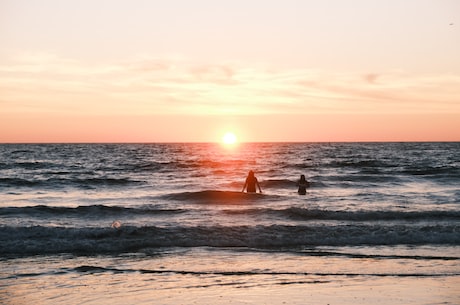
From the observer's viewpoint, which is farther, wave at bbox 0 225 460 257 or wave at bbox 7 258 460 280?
wave at bbox 0 225 460 257

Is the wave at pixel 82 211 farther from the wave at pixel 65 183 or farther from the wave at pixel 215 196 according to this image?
the wave at pixel 65 183

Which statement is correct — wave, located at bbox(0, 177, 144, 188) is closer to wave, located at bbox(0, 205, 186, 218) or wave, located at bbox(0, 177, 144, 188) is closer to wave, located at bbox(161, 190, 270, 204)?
wave, located at bbox(161, 190, 270, 204)

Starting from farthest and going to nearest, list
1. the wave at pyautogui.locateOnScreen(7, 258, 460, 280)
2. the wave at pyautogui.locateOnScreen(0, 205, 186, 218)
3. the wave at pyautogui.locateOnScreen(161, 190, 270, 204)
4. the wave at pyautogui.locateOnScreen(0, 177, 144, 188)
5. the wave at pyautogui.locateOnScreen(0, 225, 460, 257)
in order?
the wave at pyautogui.locateOnScreen(0, 177, 144, 188)
the wave at pyautogui.locateOnScreen(161, 190, 270, 204)
the wave at pyautogui.locateOnScreen(0, 205, 186, 218)
the wave at pyautogui.locateOnScreen(0, 225, 460, 257)
the wave at pyautogui.locateOnScreen(7, 258, 460, 280)

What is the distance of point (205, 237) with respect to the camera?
18.1m

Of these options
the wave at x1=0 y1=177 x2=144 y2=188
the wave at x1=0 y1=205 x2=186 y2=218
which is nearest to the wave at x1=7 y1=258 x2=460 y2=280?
the wave at x1=0 y1=205 x2=186 y2=218

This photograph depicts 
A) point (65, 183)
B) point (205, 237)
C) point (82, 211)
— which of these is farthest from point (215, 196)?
point (205, 237)

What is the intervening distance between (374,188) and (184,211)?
674 inches

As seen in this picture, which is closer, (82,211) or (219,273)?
(219,273)

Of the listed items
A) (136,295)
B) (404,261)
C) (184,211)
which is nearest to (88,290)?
(136,295)

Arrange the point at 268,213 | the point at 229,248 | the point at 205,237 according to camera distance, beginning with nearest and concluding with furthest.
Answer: the point at 229,248, the point at 205,237, the point at 268,213

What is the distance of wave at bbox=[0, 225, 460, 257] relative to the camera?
16.3 m

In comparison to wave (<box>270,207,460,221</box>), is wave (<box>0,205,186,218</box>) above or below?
below

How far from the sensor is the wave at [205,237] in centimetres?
1633

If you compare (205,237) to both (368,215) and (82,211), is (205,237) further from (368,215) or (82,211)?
(82,211)
